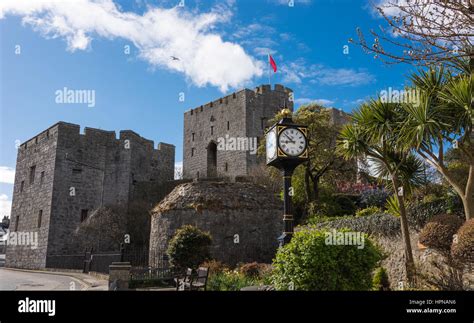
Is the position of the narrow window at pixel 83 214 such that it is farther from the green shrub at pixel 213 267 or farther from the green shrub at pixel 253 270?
the green shrub at pixel 253 270

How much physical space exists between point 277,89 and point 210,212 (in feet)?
84.2

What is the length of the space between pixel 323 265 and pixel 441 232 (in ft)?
10.6

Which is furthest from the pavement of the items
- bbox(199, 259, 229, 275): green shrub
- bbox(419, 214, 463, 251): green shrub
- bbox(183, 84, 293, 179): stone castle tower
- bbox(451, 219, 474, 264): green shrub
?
bbox(183, 84, 293, 179): stone castle tower

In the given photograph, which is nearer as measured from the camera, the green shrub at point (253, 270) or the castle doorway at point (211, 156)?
the green shrub at point (253, 270)

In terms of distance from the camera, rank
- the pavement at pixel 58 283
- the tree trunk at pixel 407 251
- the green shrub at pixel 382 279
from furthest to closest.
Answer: the pavement at pixel 58 283 < the green shrub at pixel 382 279 < the tree trunk at pixel 407 251

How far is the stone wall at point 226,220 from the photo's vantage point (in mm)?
16797

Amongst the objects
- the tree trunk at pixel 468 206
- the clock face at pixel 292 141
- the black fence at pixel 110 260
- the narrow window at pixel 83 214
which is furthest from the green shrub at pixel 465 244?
the narrow window at pixel 83 214

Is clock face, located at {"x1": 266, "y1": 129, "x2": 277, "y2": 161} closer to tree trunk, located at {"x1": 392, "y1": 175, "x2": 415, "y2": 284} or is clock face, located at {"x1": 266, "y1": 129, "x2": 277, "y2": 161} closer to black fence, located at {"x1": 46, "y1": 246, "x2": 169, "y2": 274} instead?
tree trunk, located at {"x1": 392, "y1": 175, "x2": 415, "y2": 284}

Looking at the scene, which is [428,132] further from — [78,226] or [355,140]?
[78,226]

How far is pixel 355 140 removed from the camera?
10711 mm

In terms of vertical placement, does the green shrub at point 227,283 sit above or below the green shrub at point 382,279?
below

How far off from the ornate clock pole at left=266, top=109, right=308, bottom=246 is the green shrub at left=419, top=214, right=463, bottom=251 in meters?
3.07

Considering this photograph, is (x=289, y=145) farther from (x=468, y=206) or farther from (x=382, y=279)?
(x=382, y=279)
